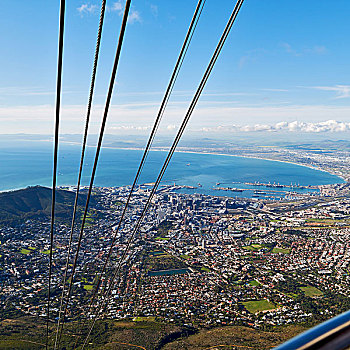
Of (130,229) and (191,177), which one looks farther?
(191,177)

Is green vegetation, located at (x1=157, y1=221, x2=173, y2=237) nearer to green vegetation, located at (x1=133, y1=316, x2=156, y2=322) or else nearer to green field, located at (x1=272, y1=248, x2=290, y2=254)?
green field, located at (x1=272, y1=248, x2=290, y2=254)

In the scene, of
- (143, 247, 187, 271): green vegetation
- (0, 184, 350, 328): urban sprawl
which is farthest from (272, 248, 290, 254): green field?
(143, 247, 187, 271): green vegetation

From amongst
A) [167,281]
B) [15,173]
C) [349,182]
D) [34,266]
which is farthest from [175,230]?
[15,173]

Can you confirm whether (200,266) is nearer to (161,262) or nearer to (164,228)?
(161,262)

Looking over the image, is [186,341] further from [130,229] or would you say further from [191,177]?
[191,177]

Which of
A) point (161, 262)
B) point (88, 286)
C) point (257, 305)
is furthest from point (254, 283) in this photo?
point (88, 286)

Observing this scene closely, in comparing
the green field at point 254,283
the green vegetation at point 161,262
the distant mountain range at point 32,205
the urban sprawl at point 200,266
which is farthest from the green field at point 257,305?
the distant mountain range at point 32,205

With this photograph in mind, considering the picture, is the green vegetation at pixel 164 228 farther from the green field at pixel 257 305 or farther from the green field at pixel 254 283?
the green field at pixel 257 305
